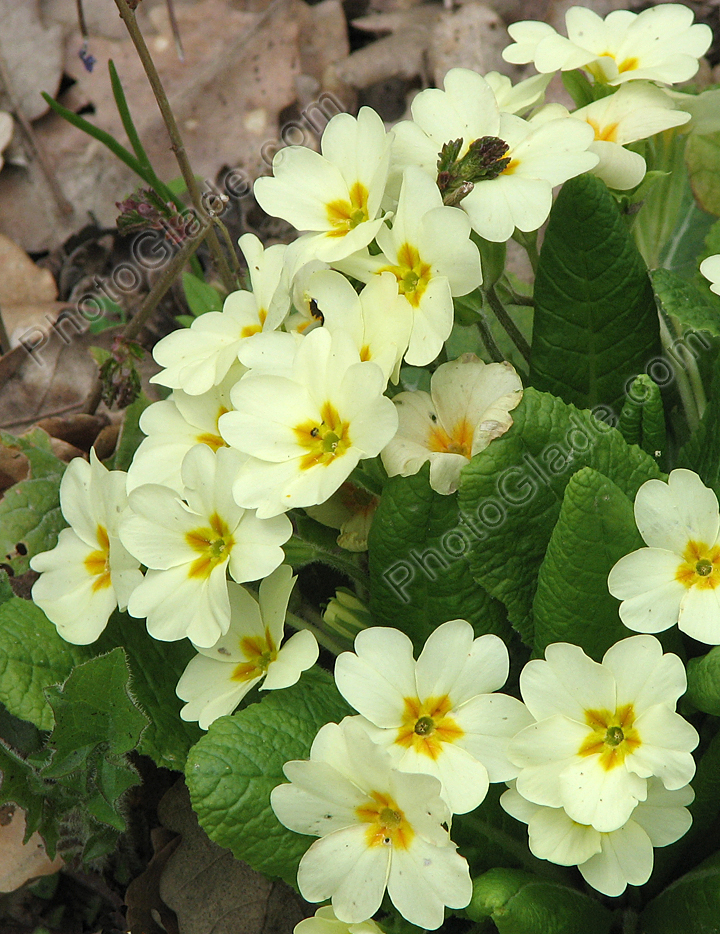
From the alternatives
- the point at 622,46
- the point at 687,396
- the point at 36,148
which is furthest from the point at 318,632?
the point at 36,148

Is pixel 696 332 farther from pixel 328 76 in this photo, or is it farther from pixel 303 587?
pixel 328 76

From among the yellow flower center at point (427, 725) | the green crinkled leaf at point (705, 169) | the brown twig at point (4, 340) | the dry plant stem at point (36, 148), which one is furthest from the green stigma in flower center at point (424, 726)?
the dry plant stem at point (36, 148)

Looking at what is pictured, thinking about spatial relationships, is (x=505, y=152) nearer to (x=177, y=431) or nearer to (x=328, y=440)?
(x=328, y=440)

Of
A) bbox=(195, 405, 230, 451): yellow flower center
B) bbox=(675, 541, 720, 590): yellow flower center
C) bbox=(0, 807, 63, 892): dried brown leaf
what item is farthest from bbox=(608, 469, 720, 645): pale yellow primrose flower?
bbox=(0, 807, 63, 892): dried brown leaf

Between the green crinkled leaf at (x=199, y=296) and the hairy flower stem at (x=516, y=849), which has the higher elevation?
the green crinkled leaf at (x=199, y=296)

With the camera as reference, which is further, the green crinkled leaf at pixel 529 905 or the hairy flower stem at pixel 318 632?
the hairy flower stem at pixel 318 632

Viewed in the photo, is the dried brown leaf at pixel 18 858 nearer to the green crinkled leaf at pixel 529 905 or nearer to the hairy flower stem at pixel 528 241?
the green crinkled leaf at pixel 529 905

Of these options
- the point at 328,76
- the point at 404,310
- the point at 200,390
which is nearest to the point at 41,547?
the point at 200,390
